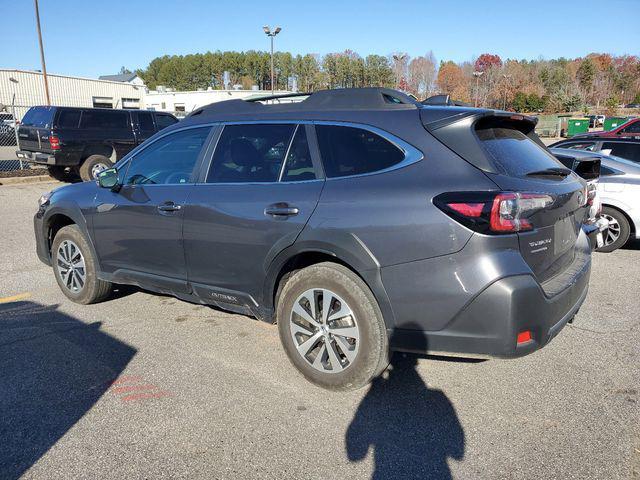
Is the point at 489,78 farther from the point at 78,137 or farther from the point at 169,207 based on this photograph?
the point at 169,207

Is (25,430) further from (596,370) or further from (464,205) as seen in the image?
(596,370)

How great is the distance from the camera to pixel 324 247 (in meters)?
3.11

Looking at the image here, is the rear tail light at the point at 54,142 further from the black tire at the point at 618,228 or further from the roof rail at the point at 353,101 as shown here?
the black tire at the point at 618,228

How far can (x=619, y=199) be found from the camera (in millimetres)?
7039

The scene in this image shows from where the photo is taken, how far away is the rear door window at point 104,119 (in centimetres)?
1422

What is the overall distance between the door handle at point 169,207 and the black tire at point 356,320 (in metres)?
1.16

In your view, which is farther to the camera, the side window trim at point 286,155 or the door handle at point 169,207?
the door handle at point 169,207

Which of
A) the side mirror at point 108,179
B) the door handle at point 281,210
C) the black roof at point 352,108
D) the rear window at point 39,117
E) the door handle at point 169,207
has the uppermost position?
the rear window at point 39,117

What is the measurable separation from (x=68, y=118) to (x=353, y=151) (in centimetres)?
1307

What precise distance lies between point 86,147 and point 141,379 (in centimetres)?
1242

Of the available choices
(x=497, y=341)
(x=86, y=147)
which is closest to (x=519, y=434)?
(x=497, y=341)

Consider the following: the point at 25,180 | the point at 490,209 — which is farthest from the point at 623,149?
the point at 25,180

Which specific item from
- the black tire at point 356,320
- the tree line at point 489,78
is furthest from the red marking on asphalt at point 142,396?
the tree line at point 489,78

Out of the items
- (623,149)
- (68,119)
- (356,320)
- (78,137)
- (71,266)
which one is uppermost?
(68,119)
